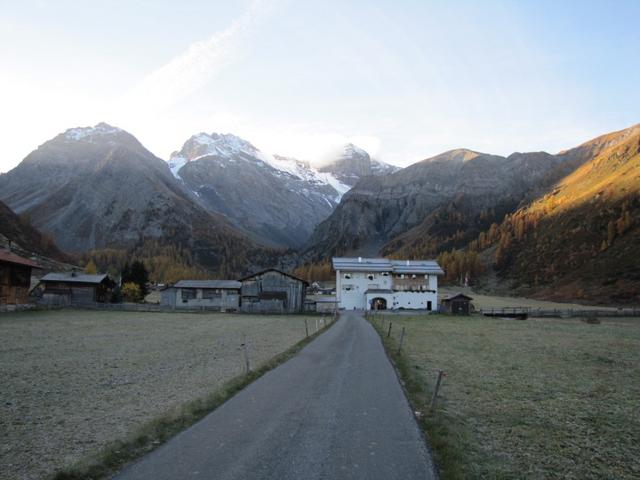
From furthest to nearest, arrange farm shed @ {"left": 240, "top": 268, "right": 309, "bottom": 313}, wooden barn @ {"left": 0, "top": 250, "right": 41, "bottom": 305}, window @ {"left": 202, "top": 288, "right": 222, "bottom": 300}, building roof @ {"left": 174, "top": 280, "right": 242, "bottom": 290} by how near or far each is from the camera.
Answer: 1. window @ {"left": 202, "top": 288, "right": 222, "bottom": 300}
2. building roof @ {"left": 174, "top": 280, "right": 242, "bottom": 290}
3. farm shed @ {"left": 240, "top": 268, "right": 309, "bottom": 313}
4. wooden barn @ {"left": 0, "top": 250, "right": 41, "bottom": 305}

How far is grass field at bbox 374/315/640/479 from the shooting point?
9.62m

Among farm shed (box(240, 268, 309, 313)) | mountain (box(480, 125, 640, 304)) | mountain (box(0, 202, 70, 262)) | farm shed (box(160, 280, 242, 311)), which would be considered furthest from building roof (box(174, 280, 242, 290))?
mountain (box(0, 202, 70, 262))

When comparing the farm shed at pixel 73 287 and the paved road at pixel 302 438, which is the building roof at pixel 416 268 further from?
the paved road at pixel 302 438

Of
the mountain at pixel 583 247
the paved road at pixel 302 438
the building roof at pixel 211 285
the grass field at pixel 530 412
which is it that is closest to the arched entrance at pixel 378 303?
the building roof at pixel 211 285

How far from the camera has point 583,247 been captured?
146 m

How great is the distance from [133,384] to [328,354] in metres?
11.3

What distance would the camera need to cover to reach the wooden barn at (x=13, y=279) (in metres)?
57.2

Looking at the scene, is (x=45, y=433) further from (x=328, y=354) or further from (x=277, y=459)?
(x=328, y=354)

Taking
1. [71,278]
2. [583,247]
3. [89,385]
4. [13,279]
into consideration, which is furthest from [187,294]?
[583,247]

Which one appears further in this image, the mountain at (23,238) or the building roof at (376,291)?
the mountain at (23,238)

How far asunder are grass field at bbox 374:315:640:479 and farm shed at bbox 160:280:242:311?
60.5 m

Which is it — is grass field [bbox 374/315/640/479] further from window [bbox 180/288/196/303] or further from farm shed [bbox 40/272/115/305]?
farm shed [bbox 40/272/115/305]

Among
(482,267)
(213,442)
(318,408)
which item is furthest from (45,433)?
(482,267)

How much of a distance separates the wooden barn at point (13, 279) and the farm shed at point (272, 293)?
104 feet
